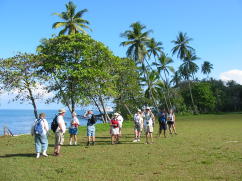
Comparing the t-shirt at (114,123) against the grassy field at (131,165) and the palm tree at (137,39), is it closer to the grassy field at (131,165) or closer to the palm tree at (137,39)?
the grassy field at (131,165)

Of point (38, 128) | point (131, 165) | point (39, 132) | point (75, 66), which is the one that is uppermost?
point (75, 66)

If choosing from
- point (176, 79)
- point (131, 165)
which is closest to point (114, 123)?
point (131, 165)

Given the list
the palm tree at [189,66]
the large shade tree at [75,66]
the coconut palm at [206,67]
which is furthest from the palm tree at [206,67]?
the large shade tree at [75,66]

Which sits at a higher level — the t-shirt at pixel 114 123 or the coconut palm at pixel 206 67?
the coconut palm at pixel 206 67

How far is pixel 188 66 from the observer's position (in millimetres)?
58375

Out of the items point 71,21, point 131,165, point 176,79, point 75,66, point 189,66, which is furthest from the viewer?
point 176,79

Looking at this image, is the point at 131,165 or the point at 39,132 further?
the point at 39,132

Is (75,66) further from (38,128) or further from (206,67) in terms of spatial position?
(206,67)

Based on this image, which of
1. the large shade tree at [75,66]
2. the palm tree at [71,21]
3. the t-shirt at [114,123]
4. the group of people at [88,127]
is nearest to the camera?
the group of people at [88,127]

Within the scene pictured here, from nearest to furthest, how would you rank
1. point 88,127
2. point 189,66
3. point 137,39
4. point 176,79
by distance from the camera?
1. point 88,127
2. point 137,39
3. point 189,66
4. point 176,79

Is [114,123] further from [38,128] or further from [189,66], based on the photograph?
[189,66]

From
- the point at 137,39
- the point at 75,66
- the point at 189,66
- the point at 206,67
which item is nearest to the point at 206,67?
the point at 206,67

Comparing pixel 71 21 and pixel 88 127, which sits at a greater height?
pixel 71 21

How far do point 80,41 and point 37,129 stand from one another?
15.8 metres
